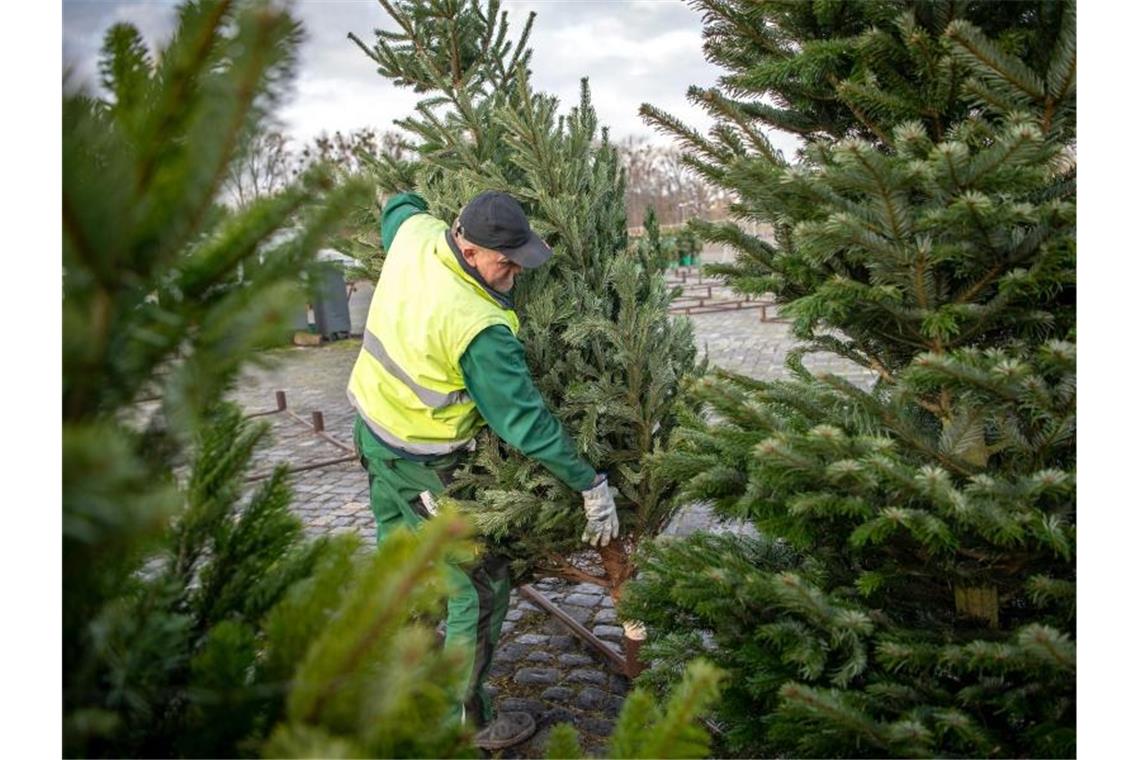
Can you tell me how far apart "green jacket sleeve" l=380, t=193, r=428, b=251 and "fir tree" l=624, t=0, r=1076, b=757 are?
1748 millimetres

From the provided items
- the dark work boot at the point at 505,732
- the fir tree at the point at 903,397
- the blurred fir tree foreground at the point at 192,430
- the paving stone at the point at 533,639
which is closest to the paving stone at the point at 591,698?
the dark work boot at the point at 505,732

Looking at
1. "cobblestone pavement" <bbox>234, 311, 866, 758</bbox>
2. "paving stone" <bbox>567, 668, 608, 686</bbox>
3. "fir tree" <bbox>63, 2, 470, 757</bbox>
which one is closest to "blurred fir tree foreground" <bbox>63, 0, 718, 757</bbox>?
"fir tree" <bbox>63, 2, 470, 757</bbox>

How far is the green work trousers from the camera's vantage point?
3.39 metres

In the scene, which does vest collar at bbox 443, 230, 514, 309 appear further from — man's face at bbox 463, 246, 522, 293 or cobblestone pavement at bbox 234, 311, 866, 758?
cobblestone pavement at bbox 234, 311, 866, 758

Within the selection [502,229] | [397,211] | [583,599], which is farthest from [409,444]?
[583,599]

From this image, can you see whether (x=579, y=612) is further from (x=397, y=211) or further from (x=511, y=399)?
(x=397, y=211)

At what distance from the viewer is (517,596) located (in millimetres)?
5129

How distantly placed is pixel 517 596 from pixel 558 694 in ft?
4.01

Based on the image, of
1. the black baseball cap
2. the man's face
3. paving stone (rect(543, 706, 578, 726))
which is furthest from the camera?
paving stone (rect(543, 706, 578, 726))

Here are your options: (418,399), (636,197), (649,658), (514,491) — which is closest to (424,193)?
(418,399)

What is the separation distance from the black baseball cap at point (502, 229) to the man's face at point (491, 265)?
0.14ft

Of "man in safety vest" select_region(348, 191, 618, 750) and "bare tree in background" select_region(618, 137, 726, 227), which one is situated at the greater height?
"bare tree in background" select_region(618, 137, 726, 227)

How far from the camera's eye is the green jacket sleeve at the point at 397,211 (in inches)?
148

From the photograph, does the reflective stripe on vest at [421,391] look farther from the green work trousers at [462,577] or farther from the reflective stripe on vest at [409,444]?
→ the green work trousers at [462,577]
